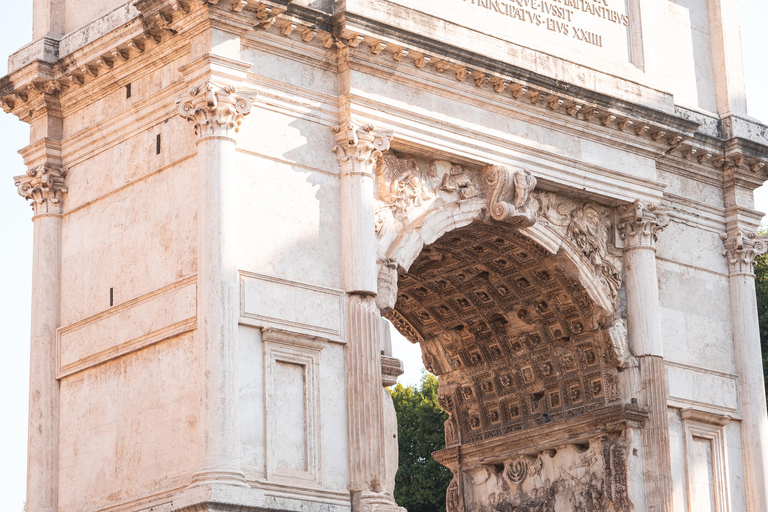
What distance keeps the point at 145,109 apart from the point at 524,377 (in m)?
8.86

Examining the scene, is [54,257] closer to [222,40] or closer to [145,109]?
[145,109]

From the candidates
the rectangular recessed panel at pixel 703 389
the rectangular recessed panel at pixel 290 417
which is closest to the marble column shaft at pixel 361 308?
the rectangular recessed panel at pixel 290 417

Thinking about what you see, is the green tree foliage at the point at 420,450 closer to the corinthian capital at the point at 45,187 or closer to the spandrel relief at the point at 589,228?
the spandrel relief at the point at 589,228

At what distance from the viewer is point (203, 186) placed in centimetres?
2052

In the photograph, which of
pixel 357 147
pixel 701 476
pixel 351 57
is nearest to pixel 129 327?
pixel 357 147

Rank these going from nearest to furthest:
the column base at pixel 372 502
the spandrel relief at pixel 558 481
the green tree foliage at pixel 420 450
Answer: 1. the column base at pixel 372 502
2. the spandrel relief at pixel 558 481
3. the green tree foliage at pixel 420 450

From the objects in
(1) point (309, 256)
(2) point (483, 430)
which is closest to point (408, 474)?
(2) point (483, 430)

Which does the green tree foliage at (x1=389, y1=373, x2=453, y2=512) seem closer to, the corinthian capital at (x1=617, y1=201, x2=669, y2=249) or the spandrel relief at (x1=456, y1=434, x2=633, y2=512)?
the spandrel relief at (x1=456, y1=434, x2=633, y2=512)

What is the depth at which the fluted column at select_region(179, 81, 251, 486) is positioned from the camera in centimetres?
1942

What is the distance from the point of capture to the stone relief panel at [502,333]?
25.4 meters

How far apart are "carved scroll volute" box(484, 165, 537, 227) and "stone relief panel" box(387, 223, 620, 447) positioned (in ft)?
1.73

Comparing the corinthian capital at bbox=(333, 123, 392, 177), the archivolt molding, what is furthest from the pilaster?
the archivolt molding

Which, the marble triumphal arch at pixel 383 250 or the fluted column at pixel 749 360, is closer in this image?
the marble triumphal arch at pixel 383 250

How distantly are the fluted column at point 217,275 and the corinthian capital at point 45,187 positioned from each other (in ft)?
10.9
